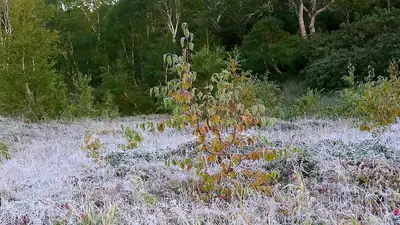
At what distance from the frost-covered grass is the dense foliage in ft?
21.5

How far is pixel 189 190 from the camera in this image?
370cm

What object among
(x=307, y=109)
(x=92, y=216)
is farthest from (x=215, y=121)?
(x=307, y=109)

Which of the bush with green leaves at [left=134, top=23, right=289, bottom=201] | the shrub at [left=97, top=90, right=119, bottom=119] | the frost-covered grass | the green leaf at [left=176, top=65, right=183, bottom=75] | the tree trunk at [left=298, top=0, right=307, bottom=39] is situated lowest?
the shrub at [left=97, top=90, right=119, bottom=119]

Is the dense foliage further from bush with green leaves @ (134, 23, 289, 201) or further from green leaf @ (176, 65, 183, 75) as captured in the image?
green leaf @ (176, 65, 183, 75)

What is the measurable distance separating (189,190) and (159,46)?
18433mm

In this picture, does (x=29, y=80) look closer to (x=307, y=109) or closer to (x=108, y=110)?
(x=108, y=110)

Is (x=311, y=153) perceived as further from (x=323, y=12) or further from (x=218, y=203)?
(x=323, y=12)

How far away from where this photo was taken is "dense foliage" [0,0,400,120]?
43.4 feet

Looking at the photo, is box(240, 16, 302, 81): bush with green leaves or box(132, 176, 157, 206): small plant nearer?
box(132, 176, 157, 206): small plant

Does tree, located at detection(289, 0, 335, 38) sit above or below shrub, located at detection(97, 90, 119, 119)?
above

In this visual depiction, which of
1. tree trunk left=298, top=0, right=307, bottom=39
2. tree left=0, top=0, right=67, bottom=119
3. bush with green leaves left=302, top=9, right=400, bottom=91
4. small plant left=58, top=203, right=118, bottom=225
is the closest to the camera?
small plant left=58, top=203, right=118, bottom=225

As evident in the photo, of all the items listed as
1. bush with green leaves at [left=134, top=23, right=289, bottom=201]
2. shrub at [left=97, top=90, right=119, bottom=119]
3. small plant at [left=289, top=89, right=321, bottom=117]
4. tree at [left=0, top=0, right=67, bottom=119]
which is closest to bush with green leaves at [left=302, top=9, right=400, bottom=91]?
small plant at [left=289, top=89, right=321, bottom=117]

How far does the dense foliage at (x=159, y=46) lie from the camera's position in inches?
520

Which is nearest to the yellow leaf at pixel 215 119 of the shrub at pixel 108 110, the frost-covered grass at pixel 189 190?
the frost-covered grass at pixel 189 190
